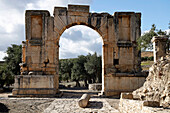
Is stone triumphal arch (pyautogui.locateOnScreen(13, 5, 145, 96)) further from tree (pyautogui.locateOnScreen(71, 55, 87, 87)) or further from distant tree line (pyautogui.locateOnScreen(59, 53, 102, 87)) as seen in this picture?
tree (pyautogui.locateOnScreen(71, 55, 87, 87))

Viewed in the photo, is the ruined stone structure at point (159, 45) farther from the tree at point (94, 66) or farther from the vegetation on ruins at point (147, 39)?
the tree at point (94, 66)

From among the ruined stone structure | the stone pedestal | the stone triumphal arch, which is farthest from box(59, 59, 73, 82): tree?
the ruined stone structure

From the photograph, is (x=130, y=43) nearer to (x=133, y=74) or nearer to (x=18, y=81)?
(x=133, y=74)

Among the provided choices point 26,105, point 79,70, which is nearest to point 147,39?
point 26,105

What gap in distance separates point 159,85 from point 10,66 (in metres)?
16.2

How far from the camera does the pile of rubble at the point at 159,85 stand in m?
7.42

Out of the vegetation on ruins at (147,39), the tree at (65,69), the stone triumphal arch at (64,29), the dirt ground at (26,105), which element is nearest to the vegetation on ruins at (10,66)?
the stone triumphal arch at (64,29)

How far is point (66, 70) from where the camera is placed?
27.1 meters

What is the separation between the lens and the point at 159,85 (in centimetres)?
804

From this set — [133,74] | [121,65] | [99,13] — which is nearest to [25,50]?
[99,13]

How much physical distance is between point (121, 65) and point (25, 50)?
6.86 meters

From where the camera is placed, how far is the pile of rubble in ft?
24.3

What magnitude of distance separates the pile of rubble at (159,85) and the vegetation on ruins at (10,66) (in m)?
14.2

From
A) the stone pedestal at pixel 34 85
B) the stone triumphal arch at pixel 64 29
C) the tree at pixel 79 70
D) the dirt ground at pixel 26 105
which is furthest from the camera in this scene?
the tree at pixel 79 70
